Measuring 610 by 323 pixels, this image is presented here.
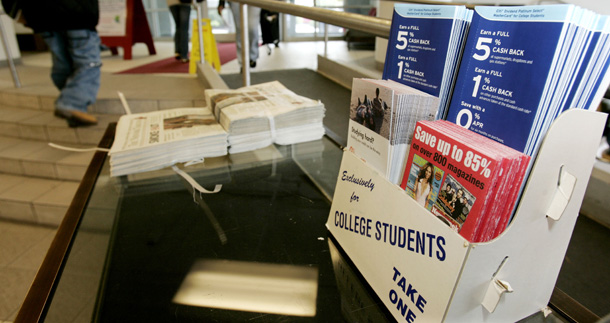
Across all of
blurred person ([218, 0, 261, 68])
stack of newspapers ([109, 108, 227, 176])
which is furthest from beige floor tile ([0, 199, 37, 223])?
blurred person ([218, 0, 261, 68])

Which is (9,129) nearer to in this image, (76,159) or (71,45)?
(76,159)

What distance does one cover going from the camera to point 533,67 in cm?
36

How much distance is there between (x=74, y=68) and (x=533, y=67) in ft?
8.44

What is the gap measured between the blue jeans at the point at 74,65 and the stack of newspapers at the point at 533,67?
7.87ft

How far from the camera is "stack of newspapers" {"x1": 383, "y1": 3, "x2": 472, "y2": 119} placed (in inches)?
18.2

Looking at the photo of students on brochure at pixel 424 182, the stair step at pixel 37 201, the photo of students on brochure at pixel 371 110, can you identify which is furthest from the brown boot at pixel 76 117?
the photo of students on brochure at pixel 424 182

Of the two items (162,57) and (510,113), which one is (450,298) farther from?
(162,57)

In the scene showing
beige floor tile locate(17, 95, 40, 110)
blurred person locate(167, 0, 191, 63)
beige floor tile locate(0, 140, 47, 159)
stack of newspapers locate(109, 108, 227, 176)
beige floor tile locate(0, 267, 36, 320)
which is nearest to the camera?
stack of newspapers locate(109, 108, 227, 176)

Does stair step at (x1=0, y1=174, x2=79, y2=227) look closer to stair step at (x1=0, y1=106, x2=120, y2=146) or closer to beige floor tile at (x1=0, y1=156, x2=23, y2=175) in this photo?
beige floor tile at (x1=0, y1=156, x2=23, y2=175)

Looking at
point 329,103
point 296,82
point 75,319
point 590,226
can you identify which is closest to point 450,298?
point 75,319

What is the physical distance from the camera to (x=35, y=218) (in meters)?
2.19

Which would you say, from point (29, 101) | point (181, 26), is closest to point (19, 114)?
point (29, 101)

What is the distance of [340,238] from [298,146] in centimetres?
52

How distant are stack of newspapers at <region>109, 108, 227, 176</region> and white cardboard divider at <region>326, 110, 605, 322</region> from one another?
23.8 inches
